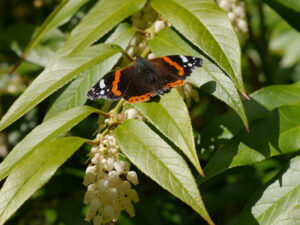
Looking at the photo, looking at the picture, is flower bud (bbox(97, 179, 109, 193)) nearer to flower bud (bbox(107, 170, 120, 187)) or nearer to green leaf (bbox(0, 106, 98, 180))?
flower bud (bbox(107, 170, 120, 187))

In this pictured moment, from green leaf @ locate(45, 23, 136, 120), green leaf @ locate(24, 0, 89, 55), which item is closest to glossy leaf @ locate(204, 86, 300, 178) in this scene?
green leaf @ locate(45, 23, 136, 120)

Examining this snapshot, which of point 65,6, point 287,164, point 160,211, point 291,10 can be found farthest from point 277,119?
point 160,211

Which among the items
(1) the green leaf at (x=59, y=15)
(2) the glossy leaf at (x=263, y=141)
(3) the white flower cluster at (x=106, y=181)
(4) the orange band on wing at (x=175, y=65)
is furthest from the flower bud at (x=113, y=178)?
(1) the green leaf at (x=59, y=15)

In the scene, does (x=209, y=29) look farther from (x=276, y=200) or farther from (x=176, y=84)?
(x=276, y=200)

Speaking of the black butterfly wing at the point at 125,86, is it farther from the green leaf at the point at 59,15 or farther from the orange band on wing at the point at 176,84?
the green leaf at the point at 59,15

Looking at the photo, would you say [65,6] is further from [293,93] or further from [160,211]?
[160,211]

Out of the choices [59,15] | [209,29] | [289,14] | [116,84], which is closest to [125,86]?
[116,84]
